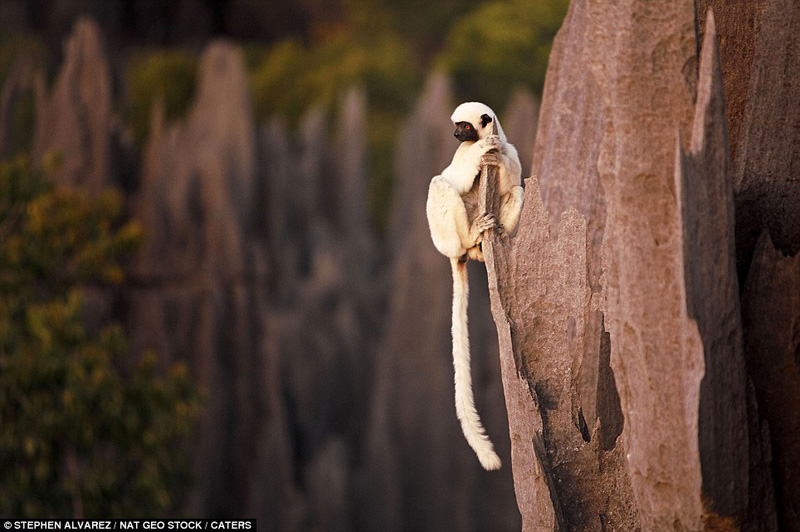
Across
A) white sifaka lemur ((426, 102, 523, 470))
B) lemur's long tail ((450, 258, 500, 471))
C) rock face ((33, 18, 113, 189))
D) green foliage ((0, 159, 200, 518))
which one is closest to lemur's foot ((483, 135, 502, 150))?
white sifaka lemur ((426, 102, 523, 470))

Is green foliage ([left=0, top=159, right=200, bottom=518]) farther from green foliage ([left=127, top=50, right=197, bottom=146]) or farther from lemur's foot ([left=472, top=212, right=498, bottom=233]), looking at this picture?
green foliage ([left=127, top=50, right=197, bottom=146])

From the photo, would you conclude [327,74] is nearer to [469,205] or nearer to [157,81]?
[157,81]

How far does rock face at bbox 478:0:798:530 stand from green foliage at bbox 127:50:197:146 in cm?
2357

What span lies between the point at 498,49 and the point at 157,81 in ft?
33.4

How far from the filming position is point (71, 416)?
956 centimetres

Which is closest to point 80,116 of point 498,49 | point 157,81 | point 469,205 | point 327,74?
point 498,49

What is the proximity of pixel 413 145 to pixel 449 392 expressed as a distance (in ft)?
16.9

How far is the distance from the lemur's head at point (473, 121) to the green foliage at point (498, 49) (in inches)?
486

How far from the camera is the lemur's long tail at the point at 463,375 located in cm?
355

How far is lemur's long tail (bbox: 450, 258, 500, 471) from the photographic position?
3551 millimetres

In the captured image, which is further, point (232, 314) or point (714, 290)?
point (232, 314)

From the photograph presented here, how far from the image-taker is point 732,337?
10.3ft

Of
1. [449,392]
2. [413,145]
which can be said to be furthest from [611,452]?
[413,145]

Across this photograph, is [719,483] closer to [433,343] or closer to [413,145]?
[433,343]
